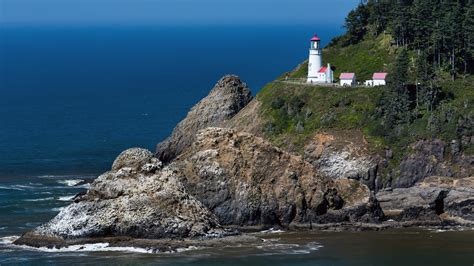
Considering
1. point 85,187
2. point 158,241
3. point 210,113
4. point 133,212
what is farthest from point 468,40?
point 158,241

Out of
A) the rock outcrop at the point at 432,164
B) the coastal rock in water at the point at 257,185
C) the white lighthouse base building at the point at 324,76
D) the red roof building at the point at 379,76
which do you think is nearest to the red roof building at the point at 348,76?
the red roof building at the point at 379,76

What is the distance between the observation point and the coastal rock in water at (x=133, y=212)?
93.3 metres

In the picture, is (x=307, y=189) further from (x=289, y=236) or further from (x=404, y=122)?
(x=404, y=122)

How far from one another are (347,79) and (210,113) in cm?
1448

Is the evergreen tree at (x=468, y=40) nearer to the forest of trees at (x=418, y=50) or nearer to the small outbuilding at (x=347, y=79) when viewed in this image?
the forest of trees at (x=418, y=50)

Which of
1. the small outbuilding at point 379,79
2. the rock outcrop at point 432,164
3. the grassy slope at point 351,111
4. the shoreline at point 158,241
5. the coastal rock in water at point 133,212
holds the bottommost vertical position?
the shoreline at point 158,241

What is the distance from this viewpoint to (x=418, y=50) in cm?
13075

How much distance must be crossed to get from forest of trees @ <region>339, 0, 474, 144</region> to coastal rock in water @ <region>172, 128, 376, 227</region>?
1575cm

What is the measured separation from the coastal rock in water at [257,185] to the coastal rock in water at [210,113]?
72.8ft

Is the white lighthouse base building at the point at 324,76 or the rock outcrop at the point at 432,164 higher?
the white lighthouse base building at the point at 324,76

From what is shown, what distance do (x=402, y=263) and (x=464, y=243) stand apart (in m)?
7.69

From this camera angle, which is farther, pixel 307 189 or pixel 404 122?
pixel 404 122

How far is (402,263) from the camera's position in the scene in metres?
89.0

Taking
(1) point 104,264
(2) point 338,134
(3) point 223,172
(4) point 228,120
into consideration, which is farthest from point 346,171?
(1) point 104,264
